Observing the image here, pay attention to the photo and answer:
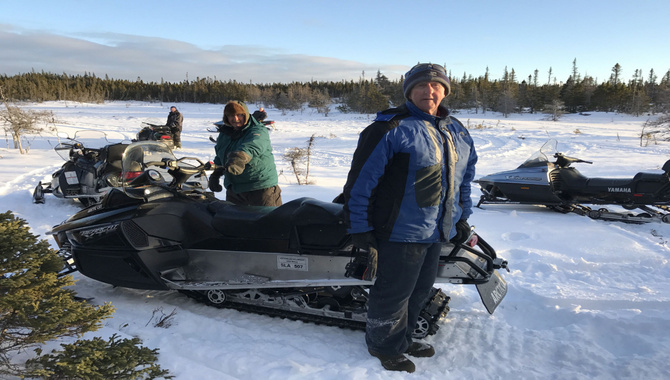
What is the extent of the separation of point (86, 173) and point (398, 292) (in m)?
6.03

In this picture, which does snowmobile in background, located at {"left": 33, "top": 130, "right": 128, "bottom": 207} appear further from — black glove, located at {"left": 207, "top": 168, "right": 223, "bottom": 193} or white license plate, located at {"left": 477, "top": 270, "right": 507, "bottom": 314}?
white license plate, located at {"left": 477, "top": 270, "right": 507, "bottom": 314}

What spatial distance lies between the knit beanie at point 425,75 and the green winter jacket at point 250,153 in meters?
1.65

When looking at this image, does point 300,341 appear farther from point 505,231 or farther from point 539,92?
point 539,92

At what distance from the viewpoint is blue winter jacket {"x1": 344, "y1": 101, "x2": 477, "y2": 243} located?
210 cm

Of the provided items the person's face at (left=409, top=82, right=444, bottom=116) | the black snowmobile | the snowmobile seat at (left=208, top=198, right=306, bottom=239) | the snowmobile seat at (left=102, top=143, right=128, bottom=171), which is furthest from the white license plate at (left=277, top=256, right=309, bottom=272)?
the black snowmobile

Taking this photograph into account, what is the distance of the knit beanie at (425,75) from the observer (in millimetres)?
2143

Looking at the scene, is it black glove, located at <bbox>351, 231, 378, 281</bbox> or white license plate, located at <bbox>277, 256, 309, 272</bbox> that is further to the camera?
white license plate, located at <bbox>277, 256, 309, 272</bbox>

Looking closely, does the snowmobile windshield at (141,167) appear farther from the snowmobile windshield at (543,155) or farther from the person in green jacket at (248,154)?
the snowmobile windshield at (543,155)

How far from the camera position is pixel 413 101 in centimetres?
222

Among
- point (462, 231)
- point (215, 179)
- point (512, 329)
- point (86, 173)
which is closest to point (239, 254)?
point (215, 179)

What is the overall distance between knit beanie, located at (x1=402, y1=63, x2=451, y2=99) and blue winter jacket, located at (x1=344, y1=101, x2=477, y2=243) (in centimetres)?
11

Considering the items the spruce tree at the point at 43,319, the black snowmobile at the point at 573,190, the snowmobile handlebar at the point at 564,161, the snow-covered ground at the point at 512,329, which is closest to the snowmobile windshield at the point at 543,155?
the black snowmobile at the point at 573,190

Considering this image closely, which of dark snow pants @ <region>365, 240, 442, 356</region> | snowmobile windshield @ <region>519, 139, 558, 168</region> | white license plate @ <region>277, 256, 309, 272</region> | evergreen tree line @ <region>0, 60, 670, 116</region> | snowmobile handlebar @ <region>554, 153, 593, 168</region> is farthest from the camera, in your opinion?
evergreen tree line @ <region>0, 60, 670, 116</region>

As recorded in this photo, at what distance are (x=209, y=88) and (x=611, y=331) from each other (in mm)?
66636
